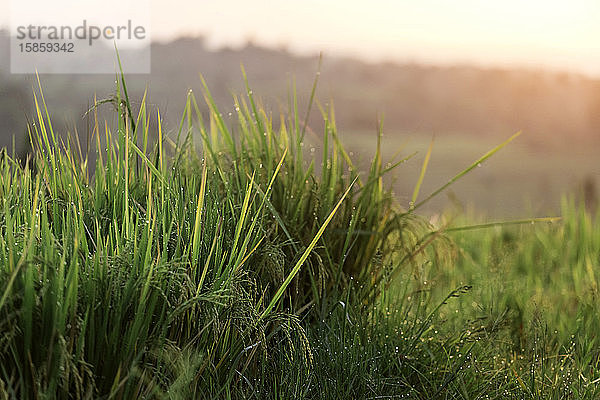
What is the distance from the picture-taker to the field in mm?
1075

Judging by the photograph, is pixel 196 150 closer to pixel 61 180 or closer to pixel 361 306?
pixel 61 180

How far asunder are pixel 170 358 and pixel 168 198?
14.0 inches

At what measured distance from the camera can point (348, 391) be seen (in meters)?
1.39

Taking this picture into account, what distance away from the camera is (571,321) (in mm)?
2182

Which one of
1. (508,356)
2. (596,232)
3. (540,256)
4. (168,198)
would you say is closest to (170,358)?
(168,198)

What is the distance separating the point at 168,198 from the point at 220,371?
36cm

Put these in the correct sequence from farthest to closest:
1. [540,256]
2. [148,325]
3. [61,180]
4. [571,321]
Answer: [540,256]
[571,321]
[61,180]
[148,325]

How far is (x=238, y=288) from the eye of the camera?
4.38ft

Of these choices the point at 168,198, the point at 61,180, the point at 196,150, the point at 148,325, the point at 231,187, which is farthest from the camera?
the point at 196,150

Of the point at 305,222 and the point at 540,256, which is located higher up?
the point at 305,222

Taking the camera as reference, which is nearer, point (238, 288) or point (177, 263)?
point (177, 263)

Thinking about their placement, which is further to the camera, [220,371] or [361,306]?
[361,306]

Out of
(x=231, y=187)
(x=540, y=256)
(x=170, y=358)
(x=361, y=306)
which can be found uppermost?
(x=231, y=187)

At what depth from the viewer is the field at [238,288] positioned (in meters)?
1.08
